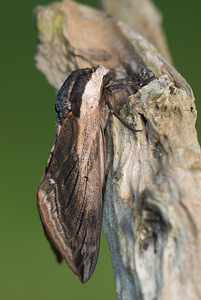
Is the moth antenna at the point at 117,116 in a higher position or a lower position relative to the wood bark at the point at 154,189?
higher

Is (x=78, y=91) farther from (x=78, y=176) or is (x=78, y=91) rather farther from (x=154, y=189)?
(x=154, y=189)

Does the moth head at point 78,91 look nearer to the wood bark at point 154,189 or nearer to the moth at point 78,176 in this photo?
the moth at point 78,176

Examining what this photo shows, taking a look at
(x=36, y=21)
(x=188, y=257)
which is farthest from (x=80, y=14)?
(x=188, y=257)

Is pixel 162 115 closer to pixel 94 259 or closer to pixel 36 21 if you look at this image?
pixel 94 259

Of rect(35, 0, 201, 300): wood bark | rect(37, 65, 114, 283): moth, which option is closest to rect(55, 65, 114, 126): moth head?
rect(37, 65, 114, 283): moth

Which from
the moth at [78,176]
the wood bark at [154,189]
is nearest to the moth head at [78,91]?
the moth at [78,176]

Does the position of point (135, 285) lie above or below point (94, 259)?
below

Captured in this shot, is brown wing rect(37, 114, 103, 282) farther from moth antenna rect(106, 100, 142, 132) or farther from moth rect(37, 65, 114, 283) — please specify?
moth antenna rect(106, 100, 142, 132)

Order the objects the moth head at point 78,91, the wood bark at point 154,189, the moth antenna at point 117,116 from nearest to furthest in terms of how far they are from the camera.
Result: the wood bark at point 154,189 → the moth antenna at point 117,116 → the moth head at point 78,91
